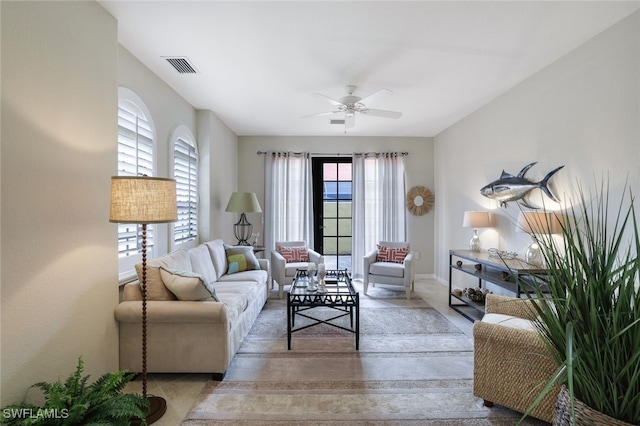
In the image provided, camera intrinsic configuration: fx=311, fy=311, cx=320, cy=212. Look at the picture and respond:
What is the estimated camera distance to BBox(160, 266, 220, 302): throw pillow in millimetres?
2391

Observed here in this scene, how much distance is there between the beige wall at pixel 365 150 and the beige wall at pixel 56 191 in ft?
11.5

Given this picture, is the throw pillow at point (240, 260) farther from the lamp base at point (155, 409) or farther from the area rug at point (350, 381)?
the lamp base at point (155, 409)

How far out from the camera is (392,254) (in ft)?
16.4

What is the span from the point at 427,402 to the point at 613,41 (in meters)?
3.03

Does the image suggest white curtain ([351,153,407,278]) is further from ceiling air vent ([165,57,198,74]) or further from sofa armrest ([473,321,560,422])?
sofa armrest ([473,321,560,422])

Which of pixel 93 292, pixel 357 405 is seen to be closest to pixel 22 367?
pixel 93 292

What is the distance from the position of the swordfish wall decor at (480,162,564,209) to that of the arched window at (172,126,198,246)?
3786 millimetres

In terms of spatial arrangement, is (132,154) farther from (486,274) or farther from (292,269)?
(486,274)

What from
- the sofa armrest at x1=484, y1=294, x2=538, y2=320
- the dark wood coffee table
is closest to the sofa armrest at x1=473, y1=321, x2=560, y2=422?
the sofa armrest at x1=484, y1=294, x2=538, y2=320

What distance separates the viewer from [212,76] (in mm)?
3238

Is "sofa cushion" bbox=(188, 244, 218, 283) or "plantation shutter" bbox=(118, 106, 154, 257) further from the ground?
"plantation shutter" bbox=(118, 106, 154, 257)

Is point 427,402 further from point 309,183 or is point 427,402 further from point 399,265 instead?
point 309,183

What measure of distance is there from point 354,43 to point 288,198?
3434 mm

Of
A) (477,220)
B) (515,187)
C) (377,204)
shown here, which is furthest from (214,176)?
(515,187)
